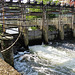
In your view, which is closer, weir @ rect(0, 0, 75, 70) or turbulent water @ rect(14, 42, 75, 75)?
turbulent water @ rect(14, 42, 75, 75)

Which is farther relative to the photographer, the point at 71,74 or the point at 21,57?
the point at 21,57

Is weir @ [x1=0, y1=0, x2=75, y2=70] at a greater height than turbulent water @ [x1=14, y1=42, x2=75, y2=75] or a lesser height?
greater

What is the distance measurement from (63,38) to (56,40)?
1.12 metres

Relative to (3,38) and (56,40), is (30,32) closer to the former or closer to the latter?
(56,40)

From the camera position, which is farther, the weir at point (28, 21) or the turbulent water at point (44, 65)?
the weir at point (28, 21)

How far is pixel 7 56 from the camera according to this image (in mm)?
Answer: 6730

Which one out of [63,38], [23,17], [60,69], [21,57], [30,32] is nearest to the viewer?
[60,69]

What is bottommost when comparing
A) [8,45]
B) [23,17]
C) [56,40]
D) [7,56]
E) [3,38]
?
[56,40]

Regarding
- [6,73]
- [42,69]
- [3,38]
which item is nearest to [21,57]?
[42,69]

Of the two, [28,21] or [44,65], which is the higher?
[28,21]

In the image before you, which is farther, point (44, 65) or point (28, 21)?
point (28, 21)

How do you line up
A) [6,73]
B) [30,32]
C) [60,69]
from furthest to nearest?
[30,32] < [60,69] < [6,73]

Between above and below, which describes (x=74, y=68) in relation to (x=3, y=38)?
below

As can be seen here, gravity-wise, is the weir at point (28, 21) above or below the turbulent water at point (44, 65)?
above
